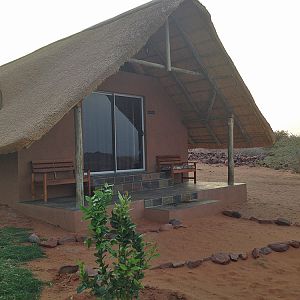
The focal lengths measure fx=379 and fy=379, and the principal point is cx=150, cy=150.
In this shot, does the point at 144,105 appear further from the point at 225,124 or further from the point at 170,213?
the point at 170,213

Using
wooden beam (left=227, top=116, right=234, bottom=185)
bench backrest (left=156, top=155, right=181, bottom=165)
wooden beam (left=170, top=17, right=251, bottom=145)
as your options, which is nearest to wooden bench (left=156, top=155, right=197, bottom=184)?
bench backrest (left=156, top=155, right=181, bottom=165)

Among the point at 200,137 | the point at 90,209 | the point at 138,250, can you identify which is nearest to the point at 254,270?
the point at 138,250

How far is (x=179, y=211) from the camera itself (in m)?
7.31

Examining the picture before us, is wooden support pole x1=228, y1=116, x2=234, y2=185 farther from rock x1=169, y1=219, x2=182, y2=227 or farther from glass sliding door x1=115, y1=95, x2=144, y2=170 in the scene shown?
rock x1=169, y1=219, x2=182, y2=227

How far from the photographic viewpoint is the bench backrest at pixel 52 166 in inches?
304

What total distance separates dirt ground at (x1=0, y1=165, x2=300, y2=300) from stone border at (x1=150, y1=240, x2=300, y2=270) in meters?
0.08

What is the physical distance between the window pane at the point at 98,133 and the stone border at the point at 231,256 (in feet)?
15.7

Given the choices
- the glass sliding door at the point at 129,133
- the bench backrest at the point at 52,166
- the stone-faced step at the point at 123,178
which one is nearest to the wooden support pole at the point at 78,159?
the bench backrest at the point at 52,166

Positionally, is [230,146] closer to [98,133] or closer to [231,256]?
[98,133]

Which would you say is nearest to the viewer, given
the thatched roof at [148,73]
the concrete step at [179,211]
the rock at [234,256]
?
the rock at [234,256]

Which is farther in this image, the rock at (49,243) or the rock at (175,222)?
the rock at (175,222)

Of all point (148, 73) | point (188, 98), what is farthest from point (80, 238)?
point (188, 98)

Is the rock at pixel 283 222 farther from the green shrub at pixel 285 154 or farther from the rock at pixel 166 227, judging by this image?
the green shrub at pixel 285 154

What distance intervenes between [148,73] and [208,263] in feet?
22.0
